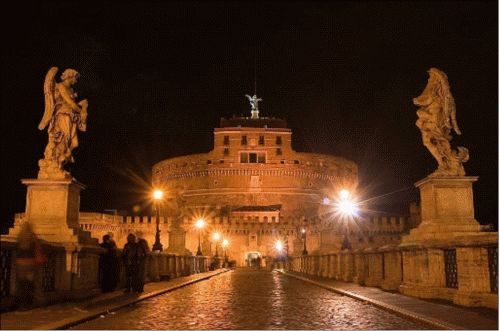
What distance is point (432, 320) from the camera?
24.6 ft

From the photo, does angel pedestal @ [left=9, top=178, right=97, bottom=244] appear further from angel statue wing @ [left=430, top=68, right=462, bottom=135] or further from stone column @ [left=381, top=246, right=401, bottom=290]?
angel statue wing @ [left=430, top=68, right=462, bottom=135]

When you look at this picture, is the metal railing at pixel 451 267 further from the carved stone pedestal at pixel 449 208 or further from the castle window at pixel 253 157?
the castle window at pixel 253 157

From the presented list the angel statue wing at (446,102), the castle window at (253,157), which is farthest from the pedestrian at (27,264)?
the castle window at (253,157)

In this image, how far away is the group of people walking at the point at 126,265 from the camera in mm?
12258

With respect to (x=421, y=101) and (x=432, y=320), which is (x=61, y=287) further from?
(x=421, y=101)

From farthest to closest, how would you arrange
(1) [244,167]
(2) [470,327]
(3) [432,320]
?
(1) [244,167]
(3) [432,320]
(2) [470,327]

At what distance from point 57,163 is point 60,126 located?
0.80 meters

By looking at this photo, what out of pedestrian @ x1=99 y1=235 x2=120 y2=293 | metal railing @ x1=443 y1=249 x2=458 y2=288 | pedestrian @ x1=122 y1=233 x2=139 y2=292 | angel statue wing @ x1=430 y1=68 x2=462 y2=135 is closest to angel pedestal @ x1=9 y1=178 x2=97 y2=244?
pedestrian @ x1=99 y1=235 x2=120 y2=293

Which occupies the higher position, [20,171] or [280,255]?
[20,171]

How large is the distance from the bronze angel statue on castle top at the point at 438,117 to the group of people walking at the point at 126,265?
22.3ft

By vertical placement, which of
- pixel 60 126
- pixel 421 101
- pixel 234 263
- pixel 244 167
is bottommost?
pixel 234 263

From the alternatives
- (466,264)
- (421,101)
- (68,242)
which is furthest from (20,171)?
(466,264)

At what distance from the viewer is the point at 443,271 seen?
1060 centimetres

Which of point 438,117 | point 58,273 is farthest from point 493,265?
point 58,273
